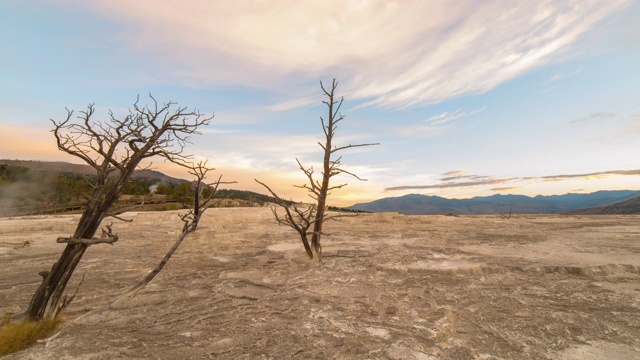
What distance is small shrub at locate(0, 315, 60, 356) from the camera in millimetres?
3828

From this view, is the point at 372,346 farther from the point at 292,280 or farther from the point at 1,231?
the point at 1,231

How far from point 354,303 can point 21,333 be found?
14.6 ft

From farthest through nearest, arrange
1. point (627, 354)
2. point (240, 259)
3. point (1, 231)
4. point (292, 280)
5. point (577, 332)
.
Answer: point (1, 231), point (240, 259), point (292, 280), point (577, 332), point (627, 354)

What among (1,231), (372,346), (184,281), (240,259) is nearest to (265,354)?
(372,346)

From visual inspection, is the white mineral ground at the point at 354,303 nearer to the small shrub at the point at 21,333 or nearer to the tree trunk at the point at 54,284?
the small shrub at the point at 21,333

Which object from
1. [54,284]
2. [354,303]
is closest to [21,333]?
[54,284]

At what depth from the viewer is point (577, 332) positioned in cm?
418

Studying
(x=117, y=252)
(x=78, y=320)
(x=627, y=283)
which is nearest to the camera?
(x=78, y=320)

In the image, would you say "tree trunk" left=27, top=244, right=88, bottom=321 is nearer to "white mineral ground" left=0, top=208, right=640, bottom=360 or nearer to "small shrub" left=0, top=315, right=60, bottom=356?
"small shrub" left=0, top=315, right=60, bottom=356

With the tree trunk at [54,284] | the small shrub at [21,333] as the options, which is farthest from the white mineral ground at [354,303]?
the tree trunk at [54,284]

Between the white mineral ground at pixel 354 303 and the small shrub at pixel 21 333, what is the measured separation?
17 cm

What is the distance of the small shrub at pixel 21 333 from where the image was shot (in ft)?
12.6

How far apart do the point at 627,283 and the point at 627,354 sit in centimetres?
352

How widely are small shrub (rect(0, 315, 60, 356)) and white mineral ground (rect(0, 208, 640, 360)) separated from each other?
0.17 meters
